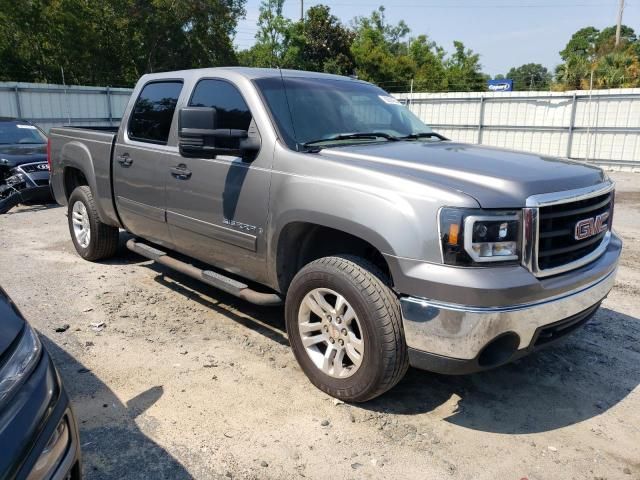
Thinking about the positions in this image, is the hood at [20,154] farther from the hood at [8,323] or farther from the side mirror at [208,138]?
the hood at [8,323]

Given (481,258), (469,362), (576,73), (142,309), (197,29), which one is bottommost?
(142,309)

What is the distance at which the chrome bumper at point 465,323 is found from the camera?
262 centimetres

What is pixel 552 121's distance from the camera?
16.8 m

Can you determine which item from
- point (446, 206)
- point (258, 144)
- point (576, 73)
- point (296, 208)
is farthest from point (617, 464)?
point (576, 73)

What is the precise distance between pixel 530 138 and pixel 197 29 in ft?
64.7

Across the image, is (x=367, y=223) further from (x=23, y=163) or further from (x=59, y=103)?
(x=59, y=103)

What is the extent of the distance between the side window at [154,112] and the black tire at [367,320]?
2.15 meters

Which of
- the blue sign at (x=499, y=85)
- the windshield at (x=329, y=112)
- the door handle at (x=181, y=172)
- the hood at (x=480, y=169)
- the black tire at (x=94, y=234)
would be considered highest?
the blue sign at (x=499, y=85)

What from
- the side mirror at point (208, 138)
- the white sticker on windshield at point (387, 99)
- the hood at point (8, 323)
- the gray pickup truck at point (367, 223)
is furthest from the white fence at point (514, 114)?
the hood at point (8, 323)

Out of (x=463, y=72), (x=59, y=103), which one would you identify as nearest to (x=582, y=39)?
(x=463, y=72)

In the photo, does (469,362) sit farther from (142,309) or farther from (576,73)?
(576,73)

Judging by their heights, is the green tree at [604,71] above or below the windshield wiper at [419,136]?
above

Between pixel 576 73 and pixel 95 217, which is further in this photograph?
pixel 576 73

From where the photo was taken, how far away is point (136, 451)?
2.79 m
